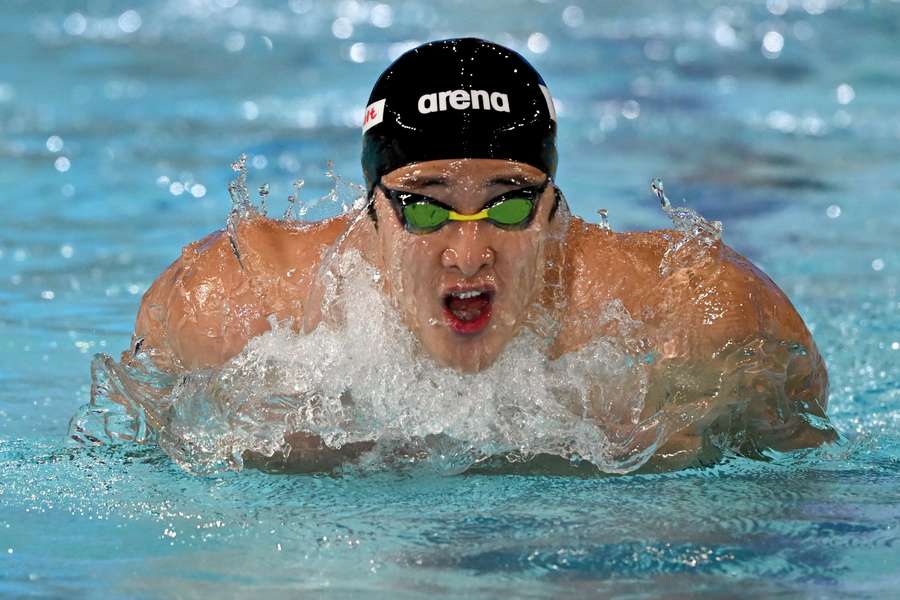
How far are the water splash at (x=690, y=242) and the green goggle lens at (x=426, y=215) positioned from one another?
53 cm

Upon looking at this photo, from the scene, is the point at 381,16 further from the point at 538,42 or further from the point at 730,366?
the point at 730,366

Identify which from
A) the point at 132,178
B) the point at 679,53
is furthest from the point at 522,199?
the point at 679,53

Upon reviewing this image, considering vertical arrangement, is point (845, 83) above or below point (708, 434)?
above

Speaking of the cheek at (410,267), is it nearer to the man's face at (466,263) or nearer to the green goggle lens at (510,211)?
the man's face at (466,263)

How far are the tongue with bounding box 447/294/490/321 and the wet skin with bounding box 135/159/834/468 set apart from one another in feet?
0.06

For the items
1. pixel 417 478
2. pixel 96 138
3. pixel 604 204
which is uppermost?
pixel 96 138

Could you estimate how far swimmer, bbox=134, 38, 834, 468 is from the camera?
2.78 meters

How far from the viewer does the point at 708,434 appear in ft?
9.63

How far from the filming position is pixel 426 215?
2775 mm

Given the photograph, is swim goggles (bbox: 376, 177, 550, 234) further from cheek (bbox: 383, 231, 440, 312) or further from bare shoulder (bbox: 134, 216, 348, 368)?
bare shoulder (bbox: 134, 216, 348, 368)

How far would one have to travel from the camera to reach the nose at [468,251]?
2717 mm

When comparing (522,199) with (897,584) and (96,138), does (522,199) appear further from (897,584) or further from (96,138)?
(96,138)

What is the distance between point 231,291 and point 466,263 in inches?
28.8

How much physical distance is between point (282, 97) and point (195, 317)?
16.2ft
